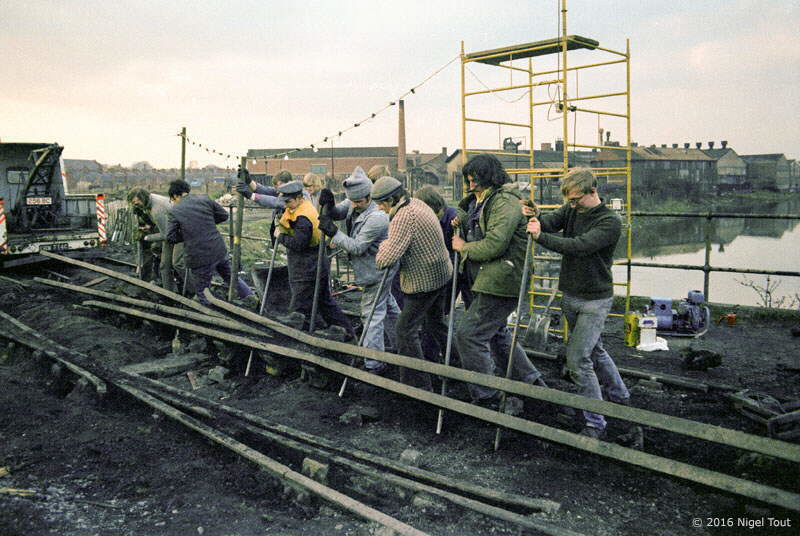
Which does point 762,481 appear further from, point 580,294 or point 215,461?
point 215,461

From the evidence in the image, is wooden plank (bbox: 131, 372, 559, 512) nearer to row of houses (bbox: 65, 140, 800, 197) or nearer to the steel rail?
the steel rail

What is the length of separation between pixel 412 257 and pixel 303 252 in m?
1.96

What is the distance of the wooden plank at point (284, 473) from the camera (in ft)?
10.9

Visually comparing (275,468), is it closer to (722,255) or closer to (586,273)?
(586,273)

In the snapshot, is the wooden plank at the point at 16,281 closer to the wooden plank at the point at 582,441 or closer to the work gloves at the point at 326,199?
the wooden plank at the point at 582,441

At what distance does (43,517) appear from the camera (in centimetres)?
351

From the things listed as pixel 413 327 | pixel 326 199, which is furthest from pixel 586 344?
pixel 326 199

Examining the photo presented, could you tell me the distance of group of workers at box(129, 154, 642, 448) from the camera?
452 centimetres

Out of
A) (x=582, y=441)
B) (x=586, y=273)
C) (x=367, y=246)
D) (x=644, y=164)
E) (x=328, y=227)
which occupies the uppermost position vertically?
(x=644, y=164)

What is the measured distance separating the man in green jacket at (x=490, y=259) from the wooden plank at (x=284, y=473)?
1.66m

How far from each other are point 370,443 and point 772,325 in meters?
5.87

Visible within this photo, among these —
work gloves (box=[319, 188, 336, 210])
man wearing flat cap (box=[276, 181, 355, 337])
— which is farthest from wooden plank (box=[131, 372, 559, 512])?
work gloves (box=[319, 188, 336, 210])

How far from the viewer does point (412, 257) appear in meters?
5.17

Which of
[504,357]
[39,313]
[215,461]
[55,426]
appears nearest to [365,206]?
[504,357]
